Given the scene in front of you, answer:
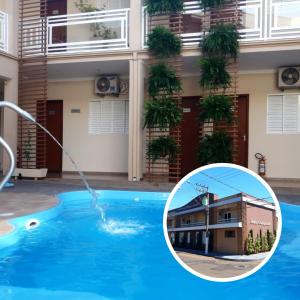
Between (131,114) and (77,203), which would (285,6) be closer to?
(131,114)

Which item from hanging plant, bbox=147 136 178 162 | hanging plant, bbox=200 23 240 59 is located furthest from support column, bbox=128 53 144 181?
hanging plant, bbox=200 23 240 59

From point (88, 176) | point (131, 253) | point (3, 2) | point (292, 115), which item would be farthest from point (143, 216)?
point (3, 2)

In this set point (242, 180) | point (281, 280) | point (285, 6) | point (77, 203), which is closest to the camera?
point (242, 180)

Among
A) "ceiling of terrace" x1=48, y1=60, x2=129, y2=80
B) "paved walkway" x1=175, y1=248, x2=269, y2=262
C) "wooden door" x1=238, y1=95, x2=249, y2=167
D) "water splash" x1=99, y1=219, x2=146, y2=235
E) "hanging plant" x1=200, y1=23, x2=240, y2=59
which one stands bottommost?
"water splash" x1=99, y1=219, x2=146, y2=235

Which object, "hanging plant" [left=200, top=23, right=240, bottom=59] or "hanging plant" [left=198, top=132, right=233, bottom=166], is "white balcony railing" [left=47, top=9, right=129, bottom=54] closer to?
"hanging plant" [left=200, top=23, right=240, bottom=59]

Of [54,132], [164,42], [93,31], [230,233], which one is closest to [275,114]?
[164,42]

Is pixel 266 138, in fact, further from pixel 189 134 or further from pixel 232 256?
pixel 232 256

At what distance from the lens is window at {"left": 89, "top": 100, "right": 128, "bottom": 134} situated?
1173 centimetres

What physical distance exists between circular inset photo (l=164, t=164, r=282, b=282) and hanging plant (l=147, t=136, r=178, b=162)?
7.95m

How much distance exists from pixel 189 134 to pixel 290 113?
278 centimetres

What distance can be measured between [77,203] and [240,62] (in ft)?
17.6

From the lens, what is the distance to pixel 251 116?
10578 mm

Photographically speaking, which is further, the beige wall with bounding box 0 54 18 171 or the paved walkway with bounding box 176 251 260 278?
the beige wall with bounding box 0 54 18 171

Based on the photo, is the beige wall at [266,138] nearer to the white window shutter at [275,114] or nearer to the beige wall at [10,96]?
the white window shutter at [275,114]
